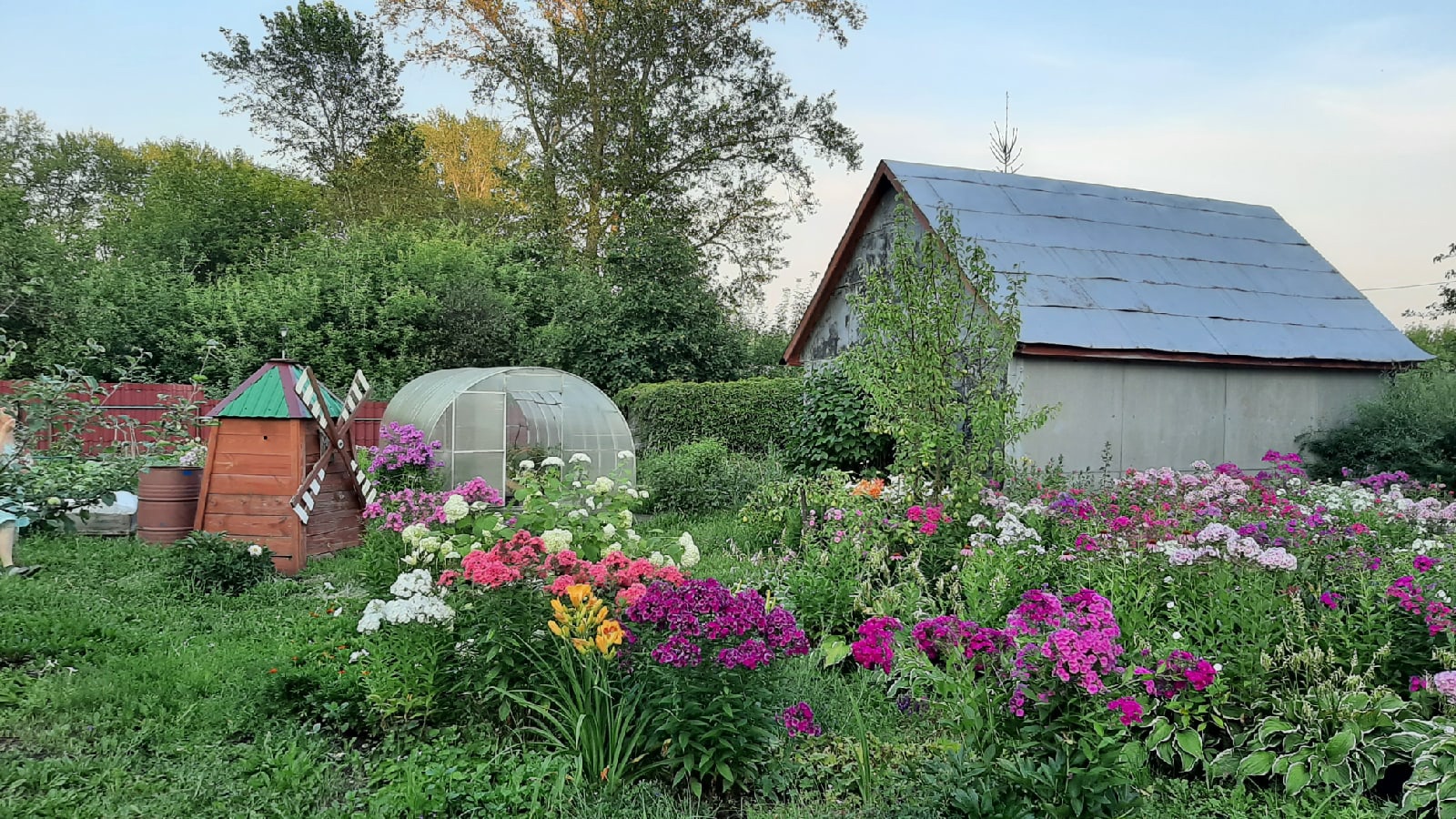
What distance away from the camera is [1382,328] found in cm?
1059

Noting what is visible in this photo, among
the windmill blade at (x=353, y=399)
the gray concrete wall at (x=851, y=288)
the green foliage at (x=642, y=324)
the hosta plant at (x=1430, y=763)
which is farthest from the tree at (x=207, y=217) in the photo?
the hosta plant at (x=1430, y=763)

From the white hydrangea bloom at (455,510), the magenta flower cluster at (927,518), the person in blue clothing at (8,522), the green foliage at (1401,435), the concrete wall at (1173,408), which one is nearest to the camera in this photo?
the white hydrangea bloom at (455,510)

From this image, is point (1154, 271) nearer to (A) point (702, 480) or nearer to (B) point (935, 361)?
(B) point (935, 361)

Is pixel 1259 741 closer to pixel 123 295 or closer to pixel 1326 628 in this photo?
pixel 1326 628

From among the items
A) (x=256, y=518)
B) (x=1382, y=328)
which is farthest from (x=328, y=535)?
(x=1382, y=328)

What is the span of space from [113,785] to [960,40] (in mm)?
9264

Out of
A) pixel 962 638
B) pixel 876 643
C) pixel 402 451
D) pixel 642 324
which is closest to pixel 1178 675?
pixel 962 638

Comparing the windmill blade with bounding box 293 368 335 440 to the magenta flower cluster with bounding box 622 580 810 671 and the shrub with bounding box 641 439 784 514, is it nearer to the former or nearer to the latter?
the shrub with bounding box 641 439 784 514

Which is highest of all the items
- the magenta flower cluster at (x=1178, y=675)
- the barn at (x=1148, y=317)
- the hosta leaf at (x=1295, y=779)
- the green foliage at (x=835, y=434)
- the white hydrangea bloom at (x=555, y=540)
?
the barn at (x=1148, y=317)

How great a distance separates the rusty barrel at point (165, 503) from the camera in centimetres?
863

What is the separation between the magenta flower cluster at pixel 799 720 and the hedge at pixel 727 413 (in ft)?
32.8

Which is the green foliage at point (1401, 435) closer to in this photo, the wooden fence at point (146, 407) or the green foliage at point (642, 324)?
the green foliage at point (642, 324)

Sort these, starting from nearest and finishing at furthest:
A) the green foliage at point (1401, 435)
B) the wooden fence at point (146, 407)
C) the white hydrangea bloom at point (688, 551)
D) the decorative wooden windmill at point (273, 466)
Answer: the white hydrangea bloom at point (688, 551), the decorative wooden windmill at point (273, 466), the green foliage at point (1401, 435), the wooden fence at point (146, 407)

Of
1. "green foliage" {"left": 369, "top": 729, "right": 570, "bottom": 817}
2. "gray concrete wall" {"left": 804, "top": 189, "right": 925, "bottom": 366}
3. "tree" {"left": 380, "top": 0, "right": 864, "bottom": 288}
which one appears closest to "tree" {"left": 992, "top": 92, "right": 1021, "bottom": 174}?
"tree" {"left": 380, "top": 0, "right": 864, "bottom": 288}
